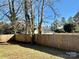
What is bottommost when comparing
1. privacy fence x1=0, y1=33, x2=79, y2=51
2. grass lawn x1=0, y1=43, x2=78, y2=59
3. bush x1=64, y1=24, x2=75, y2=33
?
grass lawn x1=0, y1=43, x2=78, y2=59

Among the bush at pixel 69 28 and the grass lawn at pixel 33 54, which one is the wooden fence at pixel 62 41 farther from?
the bush at pixel 69 28

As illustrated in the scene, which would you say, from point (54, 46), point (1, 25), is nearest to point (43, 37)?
point (54, 46)

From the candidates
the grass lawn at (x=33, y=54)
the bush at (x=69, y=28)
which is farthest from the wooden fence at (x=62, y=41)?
the bush at (x=69, y=28)

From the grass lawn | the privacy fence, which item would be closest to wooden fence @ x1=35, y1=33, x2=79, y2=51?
the privacy fence

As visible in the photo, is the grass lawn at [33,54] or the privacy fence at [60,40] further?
the privacy fence at [60,40]

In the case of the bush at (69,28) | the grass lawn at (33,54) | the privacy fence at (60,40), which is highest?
the bush at (69,28)

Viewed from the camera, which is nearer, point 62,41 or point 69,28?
point 62,41

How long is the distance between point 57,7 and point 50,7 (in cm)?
91

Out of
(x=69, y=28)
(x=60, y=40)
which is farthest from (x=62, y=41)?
(x=69, y=28)

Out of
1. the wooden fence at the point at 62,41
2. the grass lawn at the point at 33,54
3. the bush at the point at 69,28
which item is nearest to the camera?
the grass lawn at the point at 33,54

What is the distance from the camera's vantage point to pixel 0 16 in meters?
22.3

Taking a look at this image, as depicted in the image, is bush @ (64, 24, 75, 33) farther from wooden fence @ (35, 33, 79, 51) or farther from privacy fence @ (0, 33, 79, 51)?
wooden fence @ (35, 33, 79, 51)

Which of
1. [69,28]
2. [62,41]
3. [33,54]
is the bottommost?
[33,54]

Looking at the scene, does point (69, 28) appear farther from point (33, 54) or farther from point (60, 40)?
point (33, 54)
